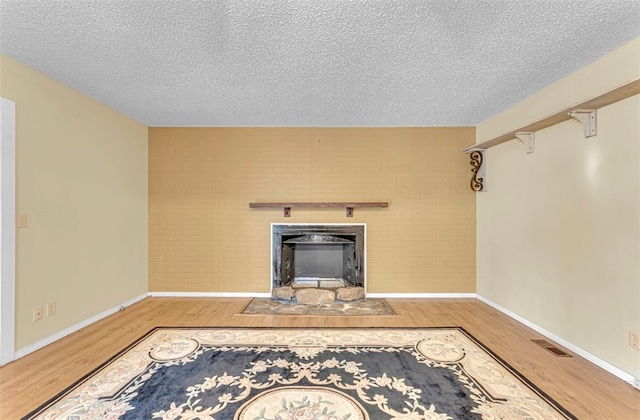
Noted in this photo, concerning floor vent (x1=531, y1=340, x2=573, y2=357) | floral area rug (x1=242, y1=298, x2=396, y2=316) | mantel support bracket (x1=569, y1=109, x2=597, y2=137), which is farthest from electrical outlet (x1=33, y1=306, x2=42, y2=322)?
mantel support bracket (x1=569, y1=109, x2=597, y2=137)

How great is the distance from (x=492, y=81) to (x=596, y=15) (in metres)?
0.93

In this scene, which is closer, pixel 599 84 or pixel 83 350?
pixel 599 84

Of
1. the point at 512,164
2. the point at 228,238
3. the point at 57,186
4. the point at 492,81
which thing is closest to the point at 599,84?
the point at 492,81

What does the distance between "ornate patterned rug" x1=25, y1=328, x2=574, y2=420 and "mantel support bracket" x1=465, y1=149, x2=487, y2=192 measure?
225 cm

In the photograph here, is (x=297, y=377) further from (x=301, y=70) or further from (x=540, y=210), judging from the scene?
(x=540, y=210)

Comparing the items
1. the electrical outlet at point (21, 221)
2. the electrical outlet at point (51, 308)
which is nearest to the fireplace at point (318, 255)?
the electrical outlet at point (51, 308)

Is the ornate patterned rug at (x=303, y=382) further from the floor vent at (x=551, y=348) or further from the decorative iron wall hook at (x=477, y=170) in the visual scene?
the decorative iron wall hook at (x=477, y=170)

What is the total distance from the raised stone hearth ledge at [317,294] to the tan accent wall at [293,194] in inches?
12.4

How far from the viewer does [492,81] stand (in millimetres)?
2734

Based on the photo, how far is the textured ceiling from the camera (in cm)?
176

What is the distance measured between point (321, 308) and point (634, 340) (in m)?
2.84

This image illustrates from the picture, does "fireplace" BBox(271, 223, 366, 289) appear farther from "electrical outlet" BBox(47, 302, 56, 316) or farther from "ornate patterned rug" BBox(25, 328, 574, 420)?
"electrical outlet" BBox(47, 302, 56, 316)

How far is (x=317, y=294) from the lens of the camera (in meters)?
3.92

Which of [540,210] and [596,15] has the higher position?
[596,15]
